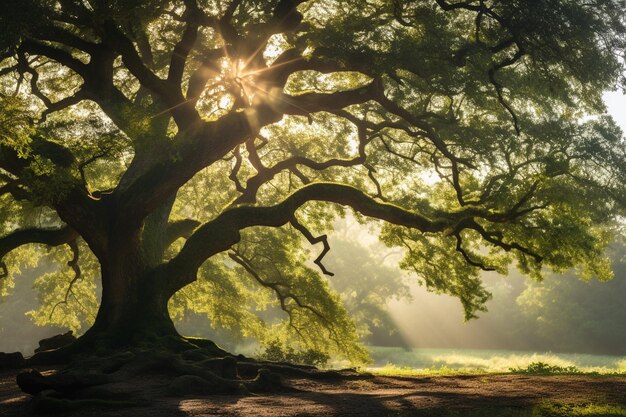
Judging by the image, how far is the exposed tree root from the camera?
28.7 ft

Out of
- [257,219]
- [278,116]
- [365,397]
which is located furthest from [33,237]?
[365,397]

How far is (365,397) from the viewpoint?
959 cm

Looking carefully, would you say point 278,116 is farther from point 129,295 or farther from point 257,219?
point 129,295

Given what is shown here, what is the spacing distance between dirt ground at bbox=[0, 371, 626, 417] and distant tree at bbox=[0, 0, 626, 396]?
4.12 meters

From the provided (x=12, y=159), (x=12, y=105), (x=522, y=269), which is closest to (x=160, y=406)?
(x=12, y=105)

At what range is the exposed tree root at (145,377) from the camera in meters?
8.73

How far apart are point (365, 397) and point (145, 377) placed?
4.20 meters

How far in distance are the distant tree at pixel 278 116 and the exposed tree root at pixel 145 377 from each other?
5.79 feet

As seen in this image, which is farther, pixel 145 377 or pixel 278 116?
pixel 278 116

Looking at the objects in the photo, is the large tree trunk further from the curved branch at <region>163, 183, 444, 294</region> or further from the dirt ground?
the dirt ground

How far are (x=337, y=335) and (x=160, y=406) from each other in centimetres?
1403

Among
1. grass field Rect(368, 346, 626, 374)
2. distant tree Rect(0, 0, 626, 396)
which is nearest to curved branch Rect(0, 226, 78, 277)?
distant tree Rect(0, 0, 626, 396)

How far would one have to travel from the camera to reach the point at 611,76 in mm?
13836

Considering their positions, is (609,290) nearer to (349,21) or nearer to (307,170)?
(307,170)
